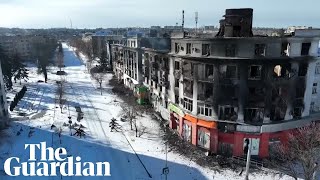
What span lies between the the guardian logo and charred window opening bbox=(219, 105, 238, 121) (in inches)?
588

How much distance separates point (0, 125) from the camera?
45.7 metres

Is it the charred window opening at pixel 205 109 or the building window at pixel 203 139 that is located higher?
the charred window opening at pixel 205 109

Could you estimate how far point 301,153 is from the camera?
29.4 metres

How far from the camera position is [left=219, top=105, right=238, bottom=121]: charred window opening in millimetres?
35094

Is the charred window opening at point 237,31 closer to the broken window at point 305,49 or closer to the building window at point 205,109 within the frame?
the broken window at point 305,49

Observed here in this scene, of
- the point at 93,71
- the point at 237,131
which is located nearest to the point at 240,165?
the point at 237,131

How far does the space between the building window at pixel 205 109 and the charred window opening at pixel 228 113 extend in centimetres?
127

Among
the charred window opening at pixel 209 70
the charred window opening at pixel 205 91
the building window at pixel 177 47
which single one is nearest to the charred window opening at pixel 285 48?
the charred window opening at pixel 209 70

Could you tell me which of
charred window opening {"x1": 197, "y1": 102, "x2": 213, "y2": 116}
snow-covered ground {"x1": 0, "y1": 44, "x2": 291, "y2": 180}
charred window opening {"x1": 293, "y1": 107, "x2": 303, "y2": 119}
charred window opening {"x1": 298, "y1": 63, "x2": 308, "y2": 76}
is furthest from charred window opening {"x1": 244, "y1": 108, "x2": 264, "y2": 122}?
charred window opening {"x1": 298, "y1": 63, "x2": 308, "y2": 76}

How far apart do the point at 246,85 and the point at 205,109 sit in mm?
5909

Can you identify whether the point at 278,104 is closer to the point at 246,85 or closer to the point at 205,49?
the point at 246,85

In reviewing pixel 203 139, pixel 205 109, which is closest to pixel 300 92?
pixel 205 109

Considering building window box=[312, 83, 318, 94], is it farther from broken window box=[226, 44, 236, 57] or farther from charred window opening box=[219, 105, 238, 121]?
broken window box=[226, 44, 236, 57]

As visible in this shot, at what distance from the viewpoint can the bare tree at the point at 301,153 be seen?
26163 mm
